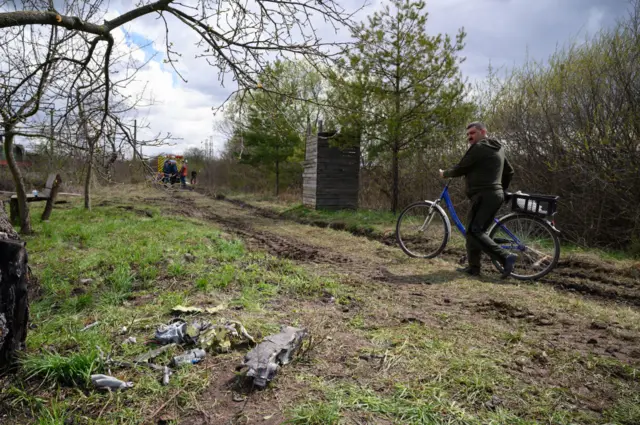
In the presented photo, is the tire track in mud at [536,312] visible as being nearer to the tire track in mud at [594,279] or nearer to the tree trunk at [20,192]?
the tire track in mud at [594,279]

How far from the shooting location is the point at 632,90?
7363 millimetres

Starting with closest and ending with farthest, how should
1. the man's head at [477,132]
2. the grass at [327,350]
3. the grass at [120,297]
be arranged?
the grass at [327,350]
the grass at [120,297]
the man's head at [477,132]

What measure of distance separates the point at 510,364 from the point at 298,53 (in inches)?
133

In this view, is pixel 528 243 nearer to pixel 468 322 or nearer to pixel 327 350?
pixel 468 322

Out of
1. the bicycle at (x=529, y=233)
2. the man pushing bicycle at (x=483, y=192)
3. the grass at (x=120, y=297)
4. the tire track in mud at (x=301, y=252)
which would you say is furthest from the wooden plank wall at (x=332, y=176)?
the man pushing bicycle at (x=483, y=192)

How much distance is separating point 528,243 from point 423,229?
173cm

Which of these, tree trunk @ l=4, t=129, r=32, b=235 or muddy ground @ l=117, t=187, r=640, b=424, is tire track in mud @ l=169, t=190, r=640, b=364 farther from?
tree trunk @ l=4, t=129, r=32, b=235

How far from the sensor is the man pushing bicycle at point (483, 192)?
5414 millimetres

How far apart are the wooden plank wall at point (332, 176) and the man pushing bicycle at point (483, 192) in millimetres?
8963

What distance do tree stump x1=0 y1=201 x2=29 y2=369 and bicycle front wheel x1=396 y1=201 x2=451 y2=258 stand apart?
538 centimetres

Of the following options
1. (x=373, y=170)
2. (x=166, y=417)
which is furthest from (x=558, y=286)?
(x=373, y=170)

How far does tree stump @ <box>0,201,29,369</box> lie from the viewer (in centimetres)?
253

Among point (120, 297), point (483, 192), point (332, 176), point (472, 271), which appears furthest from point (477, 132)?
point (332, 176)

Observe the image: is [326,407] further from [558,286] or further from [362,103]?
[362,103]
